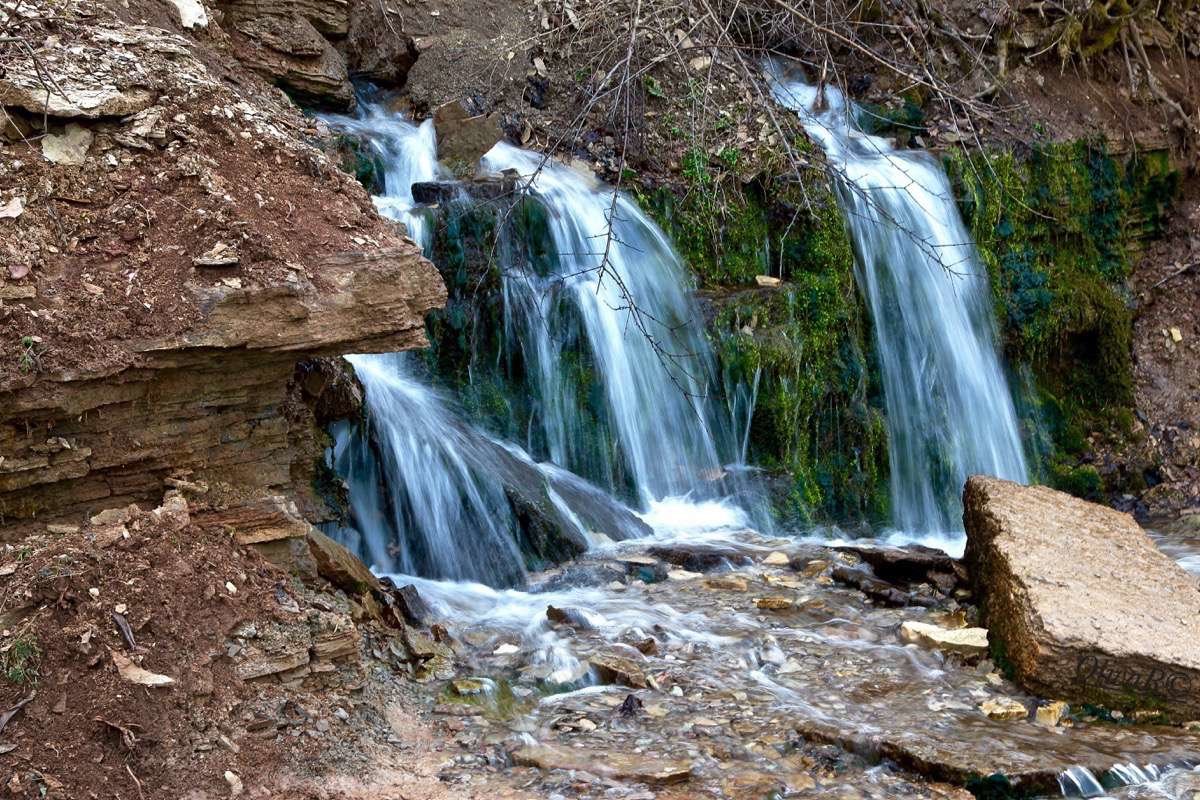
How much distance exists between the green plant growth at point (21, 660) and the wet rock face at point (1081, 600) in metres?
3.55

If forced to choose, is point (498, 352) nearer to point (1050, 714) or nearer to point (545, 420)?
point (545, 420)

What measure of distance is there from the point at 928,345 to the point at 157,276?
5.60 m

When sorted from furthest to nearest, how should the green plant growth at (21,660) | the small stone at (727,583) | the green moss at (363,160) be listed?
the green moss at (363,160) < the small stone at (727,583) < the green plant growth at (21,660)

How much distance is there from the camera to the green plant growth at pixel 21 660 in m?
3.68

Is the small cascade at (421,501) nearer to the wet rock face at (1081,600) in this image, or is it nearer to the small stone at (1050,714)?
the wet rock face at (1081,600)

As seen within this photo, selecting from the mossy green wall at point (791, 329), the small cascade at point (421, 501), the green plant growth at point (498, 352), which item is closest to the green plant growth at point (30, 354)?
the small cascade at point (421, 501)

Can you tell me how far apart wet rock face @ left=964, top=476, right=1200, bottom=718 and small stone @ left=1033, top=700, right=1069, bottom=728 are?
74mm

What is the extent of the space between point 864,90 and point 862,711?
6527 millimetres

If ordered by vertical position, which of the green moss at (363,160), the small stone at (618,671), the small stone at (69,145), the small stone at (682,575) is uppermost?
the green moss at (363,160)

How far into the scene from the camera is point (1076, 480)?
355 inches

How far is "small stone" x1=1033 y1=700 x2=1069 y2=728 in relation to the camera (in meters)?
4.73

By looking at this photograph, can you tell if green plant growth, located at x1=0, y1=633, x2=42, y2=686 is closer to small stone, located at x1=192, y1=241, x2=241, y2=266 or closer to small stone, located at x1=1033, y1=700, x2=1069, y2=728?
small stone, located at x1=192, y1=241, x2=241, y2=266

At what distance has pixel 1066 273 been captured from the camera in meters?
9.56

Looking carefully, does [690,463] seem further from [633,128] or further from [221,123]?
[221,123]
